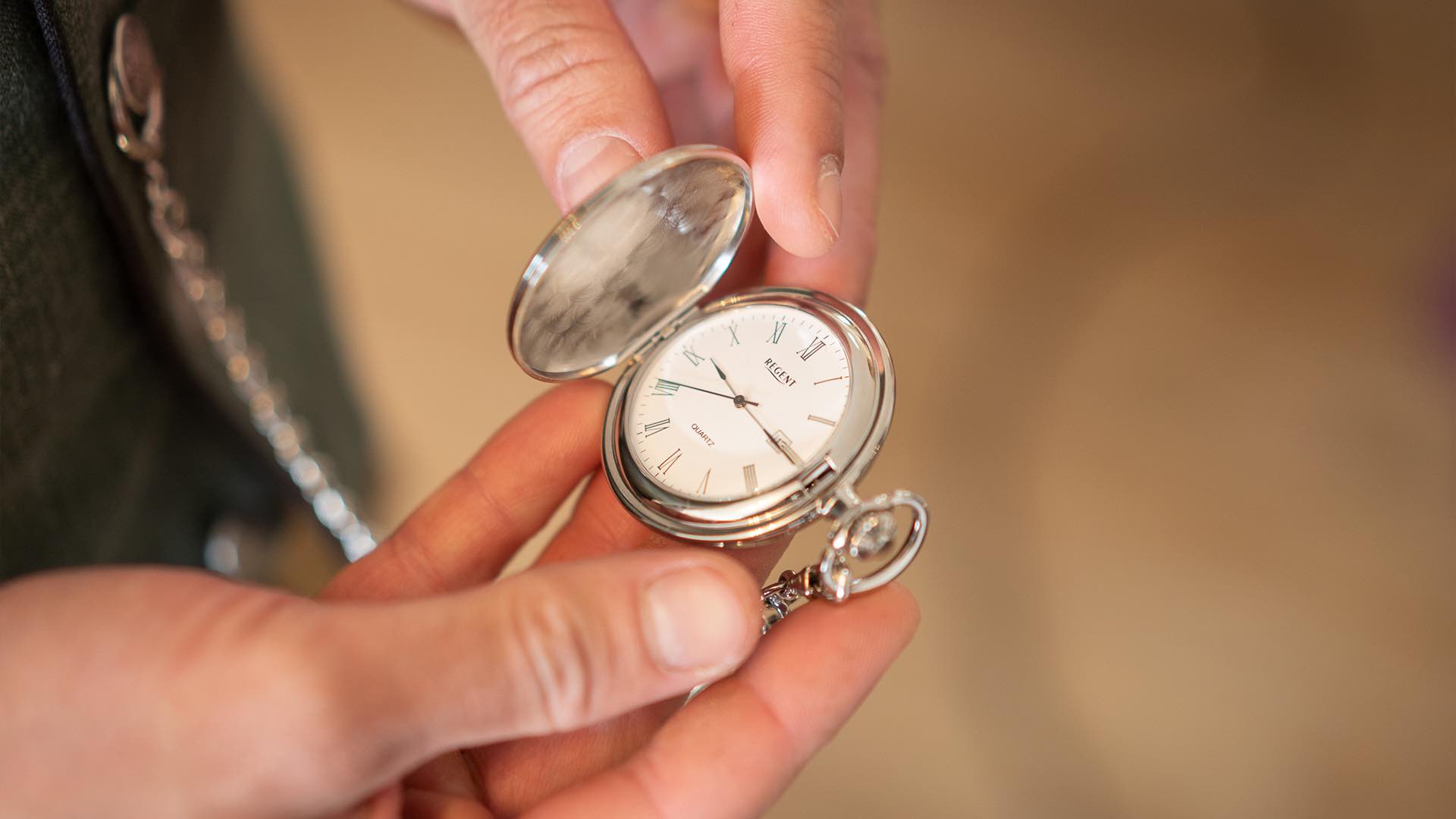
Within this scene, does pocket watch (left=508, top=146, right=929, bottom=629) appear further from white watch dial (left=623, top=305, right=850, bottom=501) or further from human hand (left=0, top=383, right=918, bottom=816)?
human hand (left=0, top=383, right=918, bottom=816)

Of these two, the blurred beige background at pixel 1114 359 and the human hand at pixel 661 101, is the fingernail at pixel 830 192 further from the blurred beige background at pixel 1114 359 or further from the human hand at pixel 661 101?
the blurred beige background at pixel 1114 359

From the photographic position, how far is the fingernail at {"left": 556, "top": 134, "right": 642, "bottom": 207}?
Answer: 4.37 feet

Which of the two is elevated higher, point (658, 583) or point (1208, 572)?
point (658, 583)

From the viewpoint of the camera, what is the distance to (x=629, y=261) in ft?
4.44

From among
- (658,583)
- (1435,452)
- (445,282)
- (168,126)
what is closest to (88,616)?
(658,583)

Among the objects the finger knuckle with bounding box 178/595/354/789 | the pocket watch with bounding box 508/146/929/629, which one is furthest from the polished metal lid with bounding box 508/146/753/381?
the finger knuckle with bounding box 178/595/354/789

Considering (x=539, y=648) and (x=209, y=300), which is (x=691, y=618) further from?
(x=209, y=300)

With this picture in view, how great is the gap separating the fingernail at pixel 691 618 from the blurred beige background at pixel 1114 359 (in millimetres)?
1251

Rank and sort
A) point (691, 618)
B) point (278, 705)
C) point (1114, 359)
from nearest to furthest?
1. point (278, 705)
2. point (691, 618)
3. point (1114, 359)

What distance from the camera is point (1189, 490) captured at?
236 cm

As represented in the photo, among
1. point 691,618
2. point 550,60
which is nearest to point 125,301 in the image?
point 550,60

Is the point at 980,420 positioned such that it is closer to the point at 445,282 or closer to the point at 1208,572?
the point at 1208,572

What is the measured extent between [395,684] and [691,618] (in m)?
0.27

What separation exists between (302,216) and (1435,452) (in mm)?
2552
